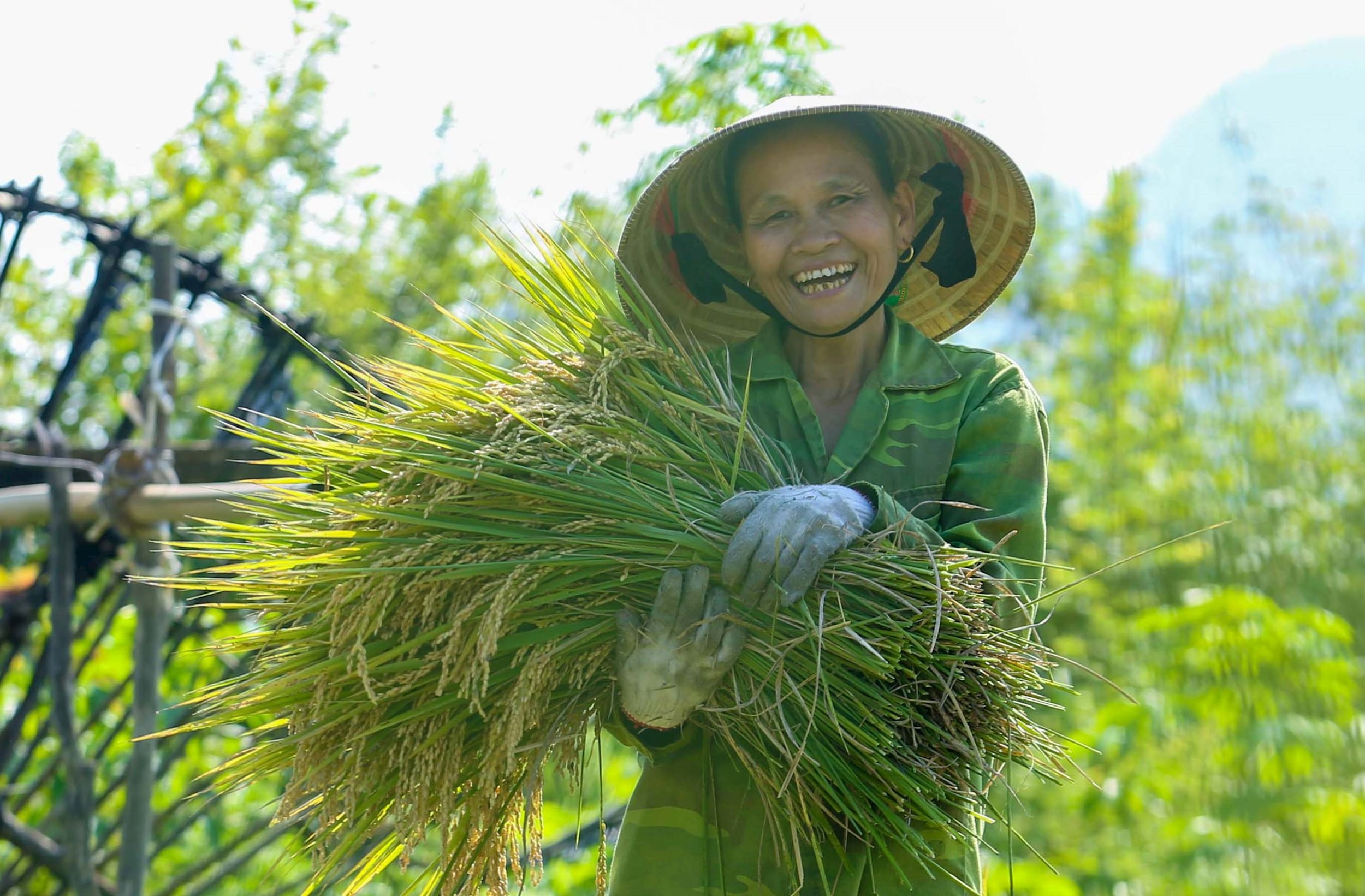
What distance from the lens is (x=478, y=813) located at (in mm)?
1699

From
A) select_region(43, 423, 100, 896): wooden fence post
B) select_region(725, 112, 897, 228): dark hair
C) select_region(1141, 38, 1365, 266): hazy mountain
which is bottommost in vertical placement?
select_region(43, 423, 100, 896): wooden fence post

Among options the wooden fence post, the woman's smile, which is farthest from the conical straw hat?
the wooden fence post

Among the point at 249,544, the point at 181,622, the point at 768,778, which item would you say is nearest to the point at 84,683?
the point at 181,622

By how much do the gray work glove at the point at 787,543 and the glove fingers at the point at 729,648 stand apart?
45 mm

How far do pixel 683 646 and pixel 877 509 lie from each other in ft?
→ 1.06

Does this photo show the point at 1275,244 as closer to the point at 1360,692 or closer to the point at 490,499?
the point at 1360,692

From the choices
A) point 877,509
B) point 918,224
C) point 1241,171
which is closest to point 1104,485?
point 1241,171

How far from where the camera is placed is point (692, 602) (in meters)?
1.58

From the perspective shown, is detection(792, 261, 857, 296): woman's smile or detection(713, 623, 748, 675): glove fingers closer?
detection(713, 623, 748, 675): glove fingers

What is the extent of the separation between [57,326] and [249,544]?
30.4ft

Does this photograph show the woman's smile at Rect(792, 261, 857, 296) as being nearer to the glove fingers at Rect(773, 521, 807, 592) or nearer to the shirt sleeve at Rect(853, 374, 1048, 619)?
the shirt sleeve at Rect(853, 374, 1048, 619)

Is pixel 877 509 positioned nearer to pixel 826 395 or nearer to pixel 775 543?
pixel 775 543

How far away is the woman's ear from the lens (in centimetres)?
209

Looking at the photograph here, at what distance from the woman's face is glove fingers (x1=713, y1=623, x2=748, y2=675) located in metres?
0.61
